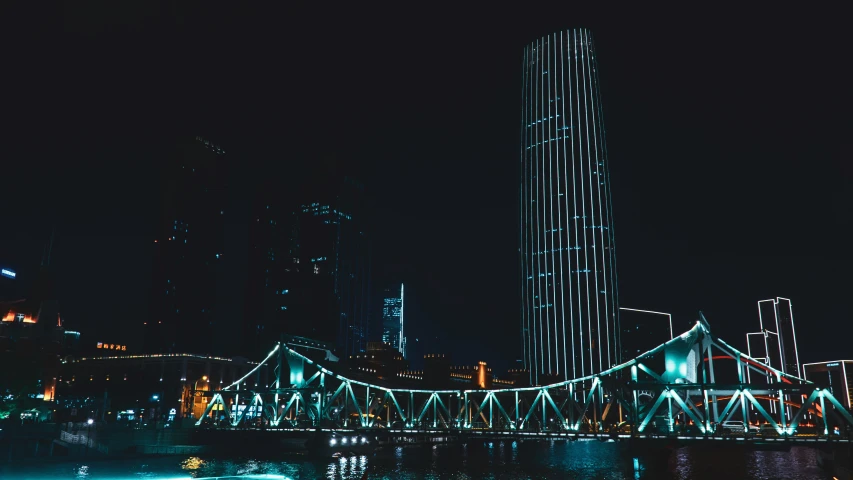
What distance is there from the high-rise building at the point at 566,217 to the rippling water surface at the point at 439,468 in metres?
65.1

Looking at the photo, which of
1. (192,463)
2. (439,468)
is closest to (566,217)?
(439,468)

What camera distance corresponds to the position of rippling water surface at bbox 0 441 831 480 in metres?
72.8

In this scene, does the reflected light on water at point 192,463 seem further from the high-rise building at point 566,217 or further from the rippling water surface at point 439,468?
the high-rise building at point 566,217

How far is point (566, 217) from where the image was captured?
554ft

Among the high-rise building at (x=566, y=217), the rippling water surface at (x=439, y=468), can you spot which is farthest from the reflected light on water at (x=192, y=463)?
the high-rise building at (x=566, y=217)

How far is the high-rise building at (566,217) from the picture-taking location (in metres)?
165

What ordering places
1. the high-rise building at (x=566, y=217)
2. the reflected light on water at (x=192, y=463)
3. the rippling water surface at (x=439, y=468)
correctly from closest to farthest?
the rippling water surface at (x=439, y=468), the reflected light on water at (x=192, y=463), the high-rise building at (x=566, y=217)

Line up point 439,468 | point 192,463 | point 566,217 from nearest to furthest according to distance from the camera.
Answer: point 439,468
point 192,463
point 566,217

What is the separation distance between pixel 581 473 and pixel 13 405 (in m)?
85.5

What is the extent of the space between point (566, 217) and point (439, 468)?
95.1 m

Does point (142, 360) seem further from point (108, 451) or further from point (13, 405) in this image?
point (108, 451)

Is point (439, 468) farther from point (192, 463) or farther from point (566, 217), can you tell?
point (566, 217)

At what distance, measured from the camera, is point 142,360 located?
187 m

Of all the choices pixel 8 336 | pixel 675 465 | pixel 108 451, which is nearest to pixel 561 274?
pixel 675 465
